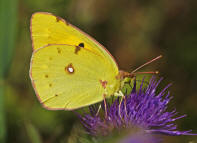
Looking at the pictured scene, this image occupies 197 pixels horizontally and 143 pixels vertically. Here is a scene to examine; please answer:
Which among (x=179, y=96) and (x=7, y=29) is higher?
(x=7, y=29)

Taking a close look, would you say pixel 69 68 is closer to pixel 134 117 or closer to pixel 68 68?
pixel 68 68

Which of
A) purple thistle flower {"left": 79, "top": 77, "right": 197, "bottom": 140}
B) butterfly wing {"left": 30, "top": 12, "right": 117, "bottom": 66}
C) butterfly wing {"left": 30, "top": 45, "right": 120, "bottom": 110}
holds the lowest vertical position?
purple thistle flower {"left": 79, "top": 77, "right": 197, "bottom": 140}

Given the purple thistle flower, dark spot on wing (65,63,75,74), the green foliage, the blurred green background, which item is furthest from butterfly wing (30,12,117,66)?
the blurred green background

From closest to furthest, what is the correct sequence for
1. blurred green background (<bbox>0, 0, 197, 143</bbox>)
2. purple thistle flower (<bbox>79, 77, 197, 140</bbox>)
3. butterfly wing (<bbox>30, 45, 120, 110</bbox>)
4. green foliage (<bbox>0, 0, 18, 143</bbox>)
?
purple thistle flower (<bbox>79, 77, 197, 140</bbox>) < butterfly wing (<bbox>30, 45, 120, 110</bbox>) < green foliage (<bbox>0, 0, 18, 143</bbox>) < blurred green background (<bbox>0, 0, 197, 143</bbox>)

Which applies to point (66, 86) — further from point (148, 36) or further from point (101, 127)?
point (148, 36)

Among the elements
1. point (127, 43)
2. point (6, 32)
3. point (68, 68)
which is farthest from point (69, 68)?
point (127, 43)

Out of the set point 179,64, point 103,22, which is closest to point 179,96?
point 179,64

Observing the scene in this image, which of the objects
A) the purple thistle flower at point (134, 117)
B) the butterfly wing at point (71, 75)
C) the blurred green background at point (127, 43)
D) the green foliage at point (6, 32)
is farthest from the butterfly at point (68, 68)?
the blurred green background at point (127, 43)

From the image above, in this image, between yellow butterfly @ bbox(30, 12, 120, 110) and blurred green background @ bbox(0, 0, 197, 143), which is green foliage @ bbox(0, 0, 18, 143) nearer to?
yellow butterfly @ bbox(30, 12, 120, 110)
